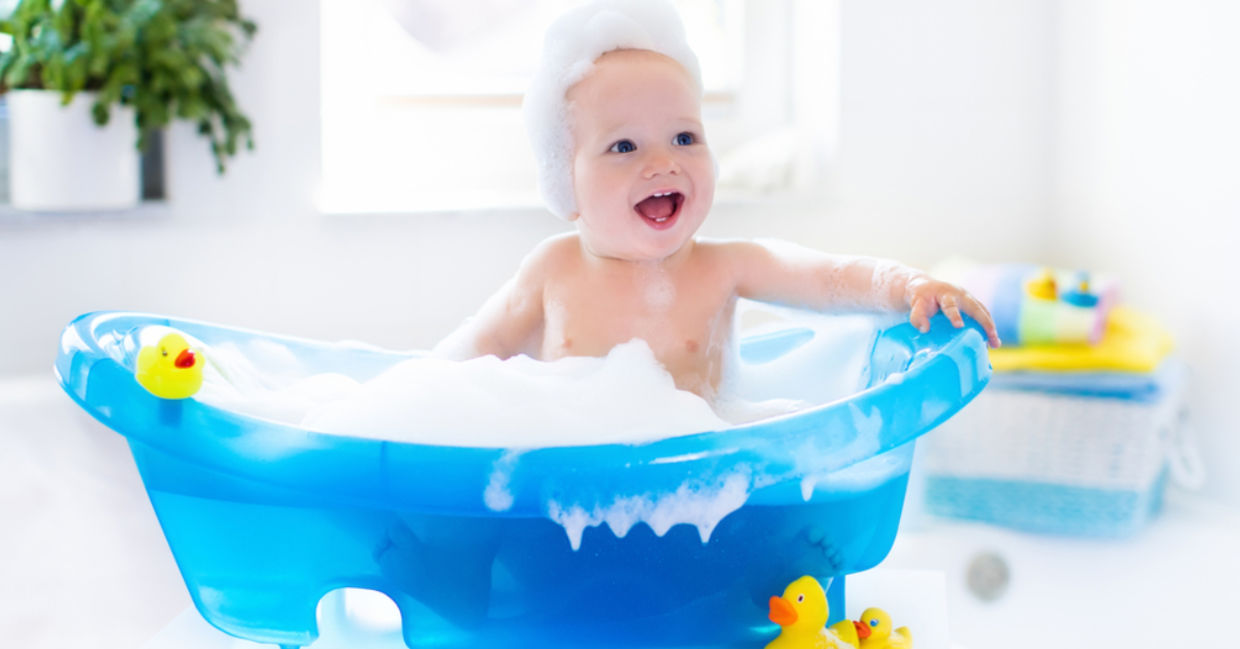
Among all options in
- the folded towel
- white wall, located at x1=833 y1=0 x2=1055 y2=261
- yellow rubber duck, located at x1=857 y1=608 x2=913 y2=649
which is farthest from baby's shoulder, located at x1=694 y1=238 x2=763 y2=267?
white wall, located at x1=833 y1=0 x2=1055 y2=261

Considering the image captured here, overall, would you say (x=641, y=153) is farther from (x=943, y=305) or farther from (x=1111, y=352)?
(x=1111, y=352)

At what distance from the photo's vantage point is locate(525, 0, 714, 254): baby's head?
3.23 ft

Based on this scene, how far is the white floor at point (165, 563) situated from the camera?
1.43 metres

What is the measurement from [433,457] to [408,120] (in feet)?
4.94

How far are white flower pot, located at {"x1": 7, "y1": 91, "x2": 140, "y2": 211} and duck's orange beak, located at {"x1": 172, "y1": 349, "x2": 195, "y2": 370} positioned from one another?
1025 mm

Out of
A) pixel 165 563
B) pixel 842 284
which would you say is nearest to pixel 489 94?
Answer: pixel 165 563

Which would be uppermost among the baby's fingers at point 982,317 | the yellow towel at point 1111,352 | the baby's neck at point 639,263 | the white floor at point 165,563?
the baby's neck at point 639,263

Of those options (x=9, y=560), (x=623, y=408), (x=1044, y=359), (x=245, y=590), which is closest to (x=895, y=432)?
(x=623, y=408)

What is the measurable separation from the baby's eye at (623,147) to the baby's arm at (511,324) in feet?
0.56

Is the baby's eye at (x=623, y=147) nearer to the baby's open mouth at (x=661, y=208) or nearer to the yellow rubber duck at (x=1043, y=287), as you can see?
the baby's open mouth at (x=661, y=208)

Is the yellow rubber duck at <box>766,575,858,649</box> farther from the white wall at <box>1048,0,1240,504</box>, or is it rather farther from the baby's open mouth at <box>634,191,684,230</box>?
the white wall at <box>1048,0,1240,504</box>

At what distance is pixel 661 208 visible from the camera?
998mm

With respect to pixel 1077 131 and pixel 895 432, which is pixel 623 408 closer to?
pixel 895 432

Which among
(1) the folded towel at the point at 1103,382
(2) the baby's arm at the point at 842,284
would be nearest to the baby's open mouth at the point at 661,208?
(2) the baby's arm at the point at 842,284
